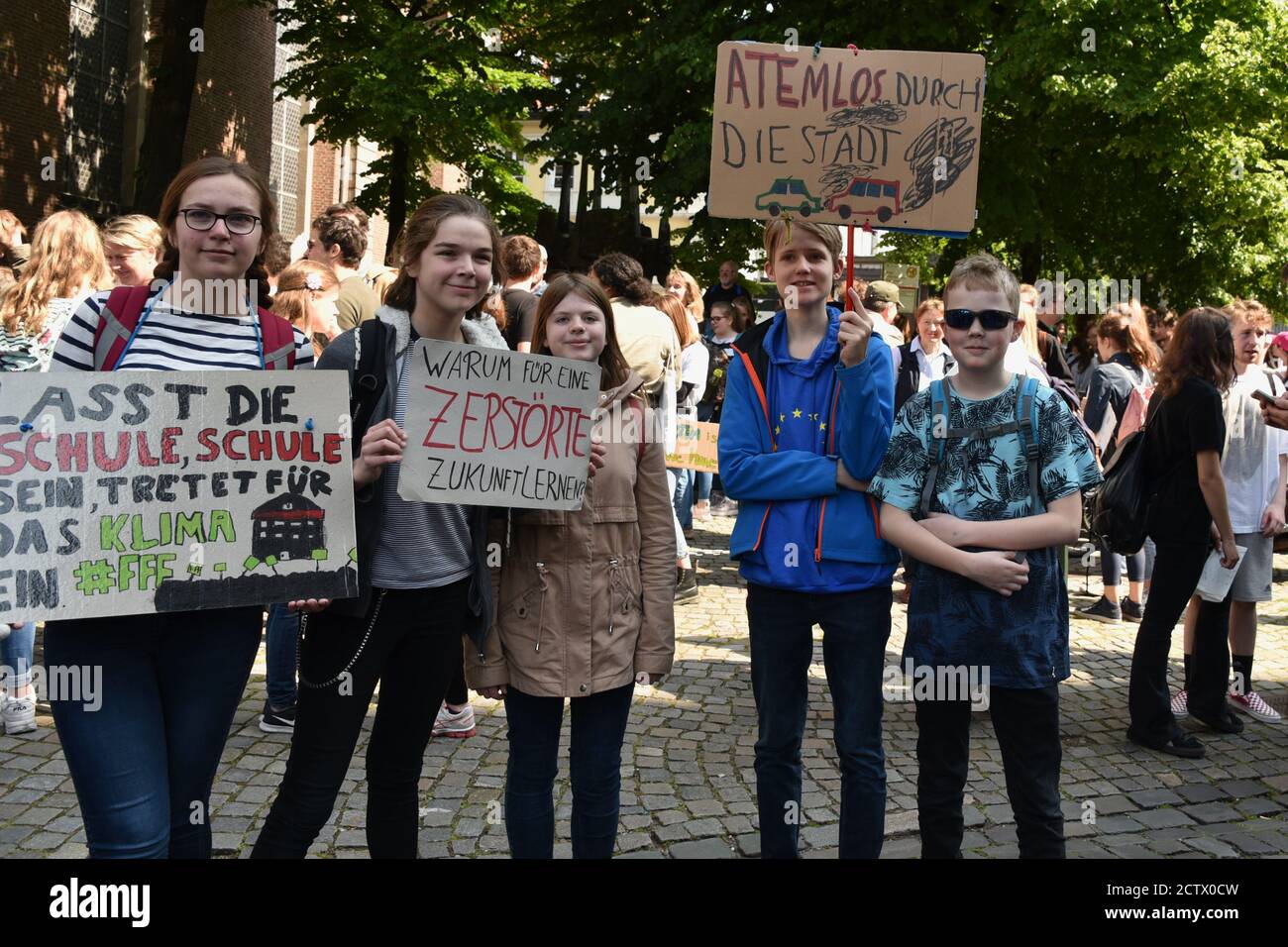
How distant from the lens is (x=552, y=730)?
368cm

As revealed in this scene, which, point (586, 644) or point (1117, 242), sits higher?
A: point (1117, 242)

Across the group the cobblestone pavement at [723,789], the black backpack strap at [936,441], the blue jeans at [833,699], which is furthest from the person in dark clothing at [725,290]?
the blue jeans at [833,699]

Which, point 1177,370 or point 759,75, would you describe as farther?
point 1177,370

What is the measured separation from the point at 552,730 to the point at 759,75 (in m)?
2.33

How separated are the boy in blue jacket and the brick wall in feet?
62.1

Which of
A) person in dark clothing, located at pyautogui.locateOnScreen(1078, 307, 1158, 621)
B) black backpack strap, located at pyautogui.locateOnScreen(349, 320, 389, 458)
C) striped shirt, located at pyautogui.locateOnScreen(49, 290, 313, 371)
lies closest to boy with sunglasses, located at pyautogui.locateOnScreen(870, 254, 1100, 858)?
black backpack strap, located at pyautogui.locateOnScreen(349, 320, 389, 458)

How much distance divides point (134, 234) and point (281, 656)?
1.97 metres

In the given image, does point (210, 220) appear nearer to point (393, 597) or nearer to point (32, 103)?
point (393, 597)

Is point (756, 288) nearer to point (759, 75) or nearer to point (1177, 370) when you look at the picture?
point (1177, 370)

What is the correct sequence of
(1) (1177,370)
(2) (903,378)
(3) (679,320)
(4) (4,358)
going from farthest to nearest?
(3) (679,320)
(2) (903,378)
(1) (1177,370)
(4) (4,358)

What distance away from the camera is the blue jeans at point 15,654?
5.62 m

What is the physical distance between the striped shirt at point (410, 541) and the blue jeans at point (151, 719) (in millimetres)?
376

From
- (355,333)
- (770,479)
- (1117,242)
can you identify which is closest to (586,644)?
(770,479)

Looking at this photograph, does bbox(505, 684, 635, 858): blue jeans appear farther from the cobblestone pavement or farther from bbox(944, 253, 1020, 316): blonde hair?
bbox(944, 253, 1020, 316): blonde hair
